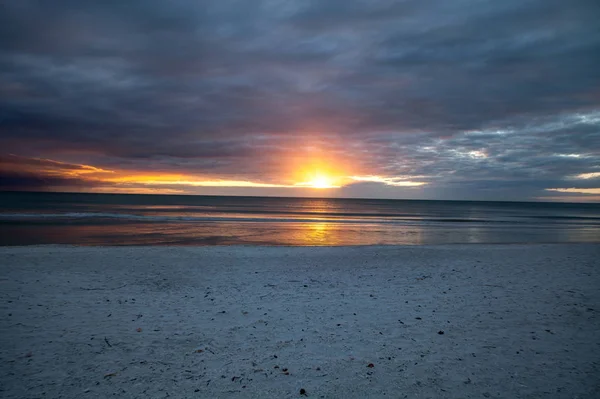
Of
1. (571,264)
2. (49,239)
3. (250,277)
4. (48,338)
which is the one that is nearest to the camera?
(48,338)

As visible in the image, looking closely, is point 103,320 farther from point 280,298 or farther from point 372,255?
point 372,255

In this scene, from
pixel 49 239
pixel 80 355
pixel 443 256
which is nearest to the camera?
pixel 80 355

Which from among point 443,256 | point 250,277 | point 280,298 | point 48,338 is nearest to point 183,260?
point 250,277

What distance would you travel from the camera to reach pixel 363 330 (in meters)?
7.97

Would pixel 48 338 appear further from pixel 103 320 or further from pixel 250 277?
pixel 250 277

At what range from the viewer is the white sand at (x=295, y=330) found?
18.9 ft

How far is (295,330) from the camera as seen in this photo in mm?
7957

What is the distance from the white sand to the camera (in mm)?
5746

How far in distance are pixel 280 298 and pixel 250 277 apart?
2869mm

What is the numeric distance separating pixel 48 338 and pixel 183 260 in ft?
28.2

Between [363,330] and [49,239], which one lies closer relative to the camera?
[363,330]

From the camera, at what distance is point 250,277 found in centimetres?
1299

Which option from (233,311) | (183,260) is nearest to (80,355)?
(233,311)

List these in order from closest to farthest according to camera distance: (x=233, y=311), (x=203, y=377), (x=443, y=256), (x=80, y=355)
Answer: (x=203, y=377) < (x=80, y=355) < (x=233, y=311) < (x=443, y=256)
